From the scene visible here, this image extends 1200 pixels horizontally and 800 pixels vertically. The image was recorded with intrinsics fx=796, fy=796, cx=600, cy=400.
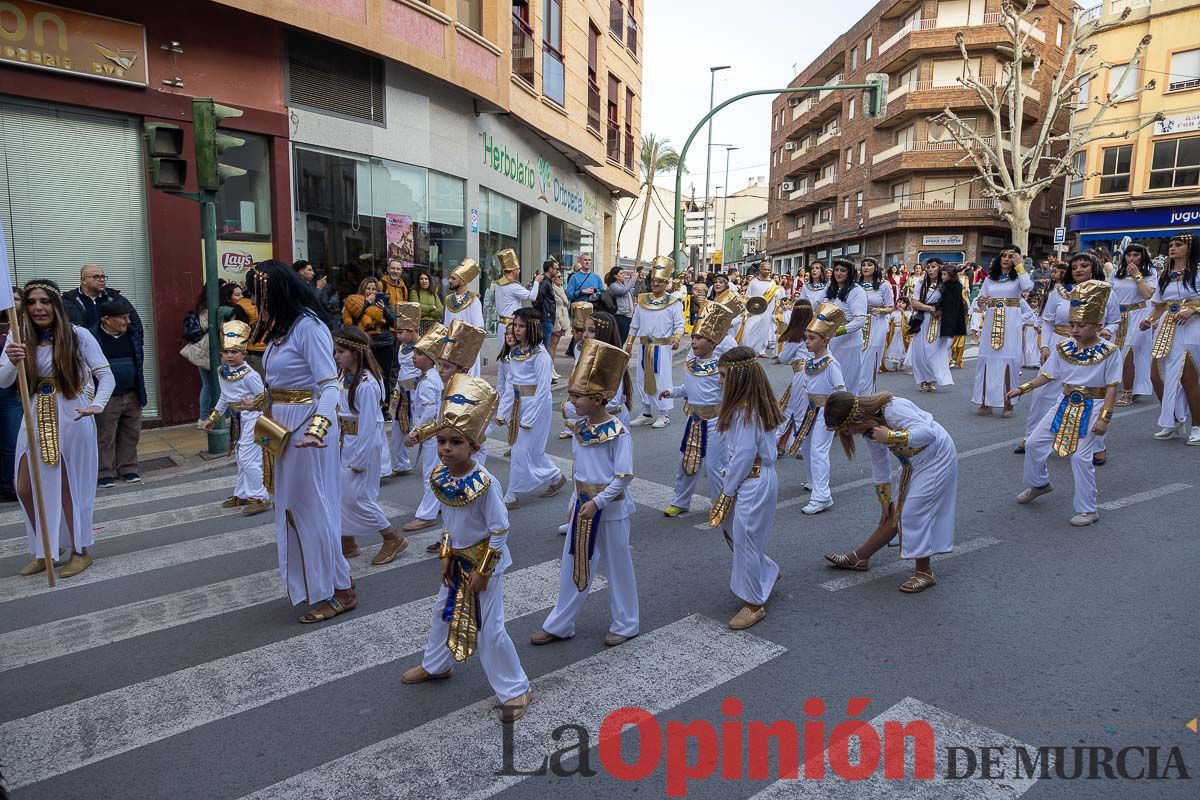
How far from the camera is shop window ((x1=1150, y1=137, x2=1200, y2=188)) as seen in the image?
34.1 meters

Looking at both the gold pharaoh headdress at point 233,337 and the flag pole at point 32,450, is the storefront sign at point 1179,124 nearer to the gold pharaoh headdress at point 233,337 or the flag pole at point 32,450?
the gold pharaoh headdress at point 233,337

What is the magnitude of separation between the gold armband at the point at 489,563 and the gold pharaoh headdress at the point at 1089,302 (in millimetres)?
5386

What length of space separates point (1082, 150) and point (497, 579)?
4396 centimetres

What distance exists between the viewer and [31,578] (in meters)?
5.62

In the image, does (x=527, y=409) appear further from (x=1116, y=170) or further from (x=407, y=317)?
(x=1116, y=170)

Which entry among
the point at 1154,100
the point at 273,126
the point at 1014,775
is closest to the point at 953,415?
the point at 1014,775

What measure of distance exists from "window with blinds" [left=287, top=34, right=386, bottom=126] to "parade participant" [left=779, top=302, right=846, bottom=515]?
9.49 metres

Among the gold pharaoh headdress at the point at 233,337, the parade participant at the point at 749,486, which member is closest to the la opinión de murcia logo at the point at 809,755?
the parade participant at the point at 749,486

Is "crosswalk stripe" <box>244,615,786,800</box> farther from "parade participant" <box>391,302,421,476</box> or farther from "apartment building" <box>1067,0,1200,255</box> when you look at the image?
"apartment building" <box>1067,0,1200,255</box>

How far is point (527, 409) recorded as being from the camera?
Result: 286 inches

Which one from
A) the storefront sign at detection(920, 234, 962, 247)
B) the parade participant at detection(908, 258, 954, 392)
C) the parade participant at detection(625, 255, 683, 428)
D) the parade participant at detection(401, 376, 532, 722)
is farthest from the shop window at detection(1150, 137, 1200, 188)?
the parade participant at detection(401, 376, 532, 722)

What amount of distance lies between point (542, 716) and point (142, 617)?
286cm

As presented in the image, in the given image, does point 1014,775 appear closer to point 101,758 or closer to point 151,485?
point 101,758

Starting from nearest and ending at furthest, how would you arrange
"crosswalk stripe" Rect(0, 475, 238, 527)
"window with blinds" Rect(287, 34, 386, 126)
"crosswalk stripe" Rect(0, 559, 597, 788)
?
"crosswalk stripe" Rect(0, 559, 597, 788) < "crosswalk stripe" Rect(0, 475, 238, 527) < "window with blinds" Rect(287, 34, 386, 126)
